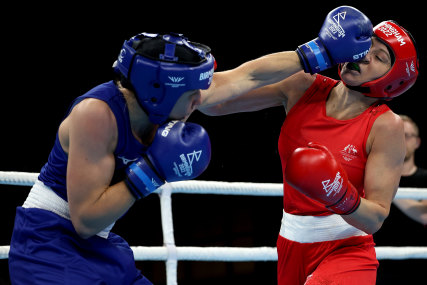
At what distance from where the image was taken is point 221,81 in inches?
83.6

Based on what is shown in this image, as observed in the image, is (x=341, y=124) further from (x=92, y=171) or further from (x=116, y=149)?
(x=92, y=171)

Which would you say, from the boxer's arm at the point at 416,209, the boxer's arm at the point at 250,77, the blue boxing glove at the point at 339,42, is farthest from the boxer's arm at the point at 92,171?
the boxer's arm at the point at 416,209

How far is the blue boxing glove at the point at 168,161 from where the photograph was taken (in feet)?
5.37

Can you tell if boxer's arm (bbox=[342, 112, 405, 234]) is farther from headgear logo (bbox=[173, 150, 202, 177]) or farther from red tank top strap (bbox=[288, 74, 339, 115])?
headgear logo (bbox=[173, 150, 202, 177])

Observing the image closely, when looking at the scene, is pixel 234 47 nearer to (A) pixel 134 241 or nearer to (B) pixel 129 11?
(B) pixel 129 11

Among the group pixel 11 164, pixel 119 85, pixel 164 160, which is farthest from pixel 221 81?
pixel 11 164

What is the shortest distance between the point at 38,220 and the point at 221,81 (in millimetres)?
845

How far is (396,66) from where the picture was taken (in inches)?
83.0

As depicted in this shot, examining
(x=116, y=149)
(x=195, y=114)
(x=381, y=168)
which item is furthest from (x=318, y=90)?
(x=195, y=114)

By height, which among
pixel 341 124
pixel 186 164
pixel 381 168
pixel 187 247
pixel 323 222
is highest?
pixel 186 164

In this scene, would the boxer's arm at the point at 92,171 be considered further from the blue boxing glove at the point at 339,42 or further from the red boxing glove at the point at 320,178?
the blue boxing glove at the point at 339,42

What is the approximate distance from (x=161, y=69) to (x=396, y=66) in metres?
0.98

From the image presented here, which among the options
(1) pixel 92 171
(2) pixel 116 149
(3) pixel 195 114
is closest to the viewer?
(1) pixel 92 171

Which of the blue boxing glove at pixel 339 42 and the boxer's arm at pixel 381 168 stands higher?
the blue boxing glove at pixel 339 42
